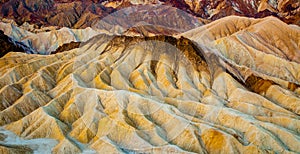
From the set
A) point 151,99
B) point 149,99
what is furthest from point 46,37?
point 149,99

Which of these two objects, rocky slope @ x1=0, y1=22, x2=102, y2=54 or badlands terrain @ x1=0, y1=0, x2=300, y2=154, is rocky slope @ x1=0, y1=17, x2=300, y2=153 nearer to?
badlands terrain @ x1=0, y1=0, x2=300, y2=154

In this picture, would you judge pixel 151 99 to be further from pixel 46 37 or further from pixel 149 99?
pixel 46 37

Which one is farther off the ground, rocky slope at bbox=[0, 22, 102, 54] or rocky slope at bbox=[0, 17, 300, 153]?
rocky slope at bbox=[0, 17, 300, 153]

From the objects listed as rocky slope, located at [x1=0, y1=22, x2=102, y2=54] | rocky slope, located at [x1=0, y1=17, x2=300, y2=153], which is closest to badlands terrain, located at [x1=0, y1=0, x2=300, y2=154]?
rocky slope, located at [x1=0, y1=17, x2=300, y2=153]

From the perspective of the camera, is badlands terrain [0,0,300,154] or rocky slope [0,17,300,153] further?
rocky slope [0,17,300,153]

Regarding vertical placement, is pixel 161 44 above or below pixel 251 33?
above

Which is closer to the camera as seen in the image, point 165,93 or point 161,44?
point 165,93

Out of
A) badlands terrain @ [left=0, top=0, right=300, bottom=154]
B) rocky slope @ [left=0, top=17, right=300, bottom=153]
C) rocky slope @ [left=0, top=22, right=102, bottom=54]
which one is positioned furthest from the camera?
rocky slope @ [left=0, top=22, right=102, bottom=54]

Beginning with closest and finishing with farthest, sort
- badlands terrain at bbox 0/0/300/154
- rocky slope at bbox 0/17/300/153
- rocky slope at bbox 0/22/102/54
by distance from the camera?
1. badlands terrain at bbox 0/0/300/154
2. rocky slope at bbox 0/17/300/153
3. rocky slope at bbox 0/22/102/54

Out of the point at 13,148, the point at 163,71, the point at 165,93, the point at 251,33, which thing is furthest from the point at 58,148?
the point at 251,33

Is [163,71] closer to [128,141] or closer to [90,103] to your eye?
[90,103]
